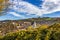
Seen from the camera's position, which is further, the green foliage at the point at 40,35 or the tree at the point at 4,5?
the tree at the point at 4,5

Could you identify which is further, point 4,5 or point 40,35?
point 4,5

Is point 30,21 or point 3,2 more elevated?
point 3,2

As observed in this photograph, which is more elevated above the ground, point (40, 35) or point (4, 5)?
point (4, 5)

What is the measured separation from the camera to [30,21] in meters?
3.53

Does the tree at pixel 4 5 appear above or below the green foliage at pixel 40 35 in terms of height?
above

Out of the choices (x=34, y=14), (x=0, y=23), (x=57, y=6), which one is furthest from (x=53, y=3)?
(x=0, y=23)

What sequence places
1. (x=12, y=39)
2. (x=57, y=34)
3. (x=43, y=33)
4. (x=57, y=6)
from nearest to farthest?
(x=57, y=34) → (x=43, y=33) → (x=12, y=39) → (x=57, y=6)

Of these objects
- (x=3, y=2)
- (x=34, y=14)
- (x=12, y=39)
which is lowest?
(x=12, y=39)

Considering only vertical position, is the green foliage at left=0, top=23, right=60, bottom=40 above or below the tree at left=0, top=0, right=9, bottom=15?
below

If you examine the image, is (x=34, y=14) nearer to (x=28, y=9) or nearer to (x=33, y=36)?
(x=28, y=9)

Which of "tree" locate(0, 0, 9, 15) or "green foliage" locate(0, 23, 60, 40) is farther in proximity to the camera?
"tree" locate(0, 0, 9, 15)

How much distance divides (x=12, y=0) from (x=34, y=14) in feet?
1.77

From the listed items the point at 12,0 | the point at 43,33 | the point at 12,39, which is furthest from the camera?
the point at 12,0

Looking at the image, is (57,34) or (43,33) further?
(43,33)
